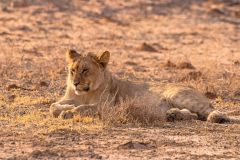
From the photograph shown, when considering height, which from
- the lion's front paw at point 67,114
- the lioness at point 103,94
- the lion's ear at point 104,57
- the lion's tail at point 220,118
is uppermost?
the lion's ear at point 104,57

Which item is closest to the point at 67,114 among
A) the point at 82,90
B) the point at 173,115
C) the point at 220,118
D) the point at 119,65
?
the point at 82,90

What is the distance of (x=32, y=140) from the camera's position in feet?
24.7

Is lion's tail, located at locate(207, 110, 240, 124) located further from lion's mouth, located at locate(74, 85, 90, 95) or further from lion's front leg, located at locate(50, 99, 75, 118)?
lion's front leg, located at locate(50, 99, 75, 118)

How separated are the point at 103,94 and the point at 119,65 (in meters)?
6.00

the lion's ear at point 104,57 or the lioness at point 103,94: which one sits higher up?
the lion's ear at point 104,57

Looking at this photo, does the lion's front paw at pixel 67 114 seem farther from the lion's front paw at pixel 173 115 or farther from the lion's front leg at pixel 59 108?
the lion's front paw at pixel 173 115

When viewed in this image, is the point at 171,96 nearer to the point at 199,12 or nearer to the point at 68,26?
the point at 68,26

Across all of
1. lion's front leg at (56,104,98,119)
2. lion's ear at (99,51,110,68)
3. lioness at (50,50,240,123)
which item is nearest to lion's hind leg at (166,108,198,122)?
lioness at (50,50,240,123)

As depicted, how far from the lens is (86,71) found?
9242 mm

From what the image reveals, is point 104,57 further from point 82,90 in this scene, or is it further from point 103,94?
point 82,90

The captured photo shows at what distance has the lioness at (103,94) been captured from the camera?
9.15 m

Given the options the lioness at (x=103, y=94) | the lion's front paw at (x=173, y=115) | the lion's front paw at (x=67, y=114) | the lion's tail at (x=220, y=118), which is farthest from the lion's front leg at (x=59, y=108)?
the lion's tail at (x=220, y=118)

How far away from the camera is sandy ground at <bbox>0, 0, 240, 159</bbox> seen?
24.5 ft

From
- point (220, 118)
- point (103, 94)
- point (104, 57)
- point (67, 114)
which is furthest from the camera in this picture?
point (104, 57)
